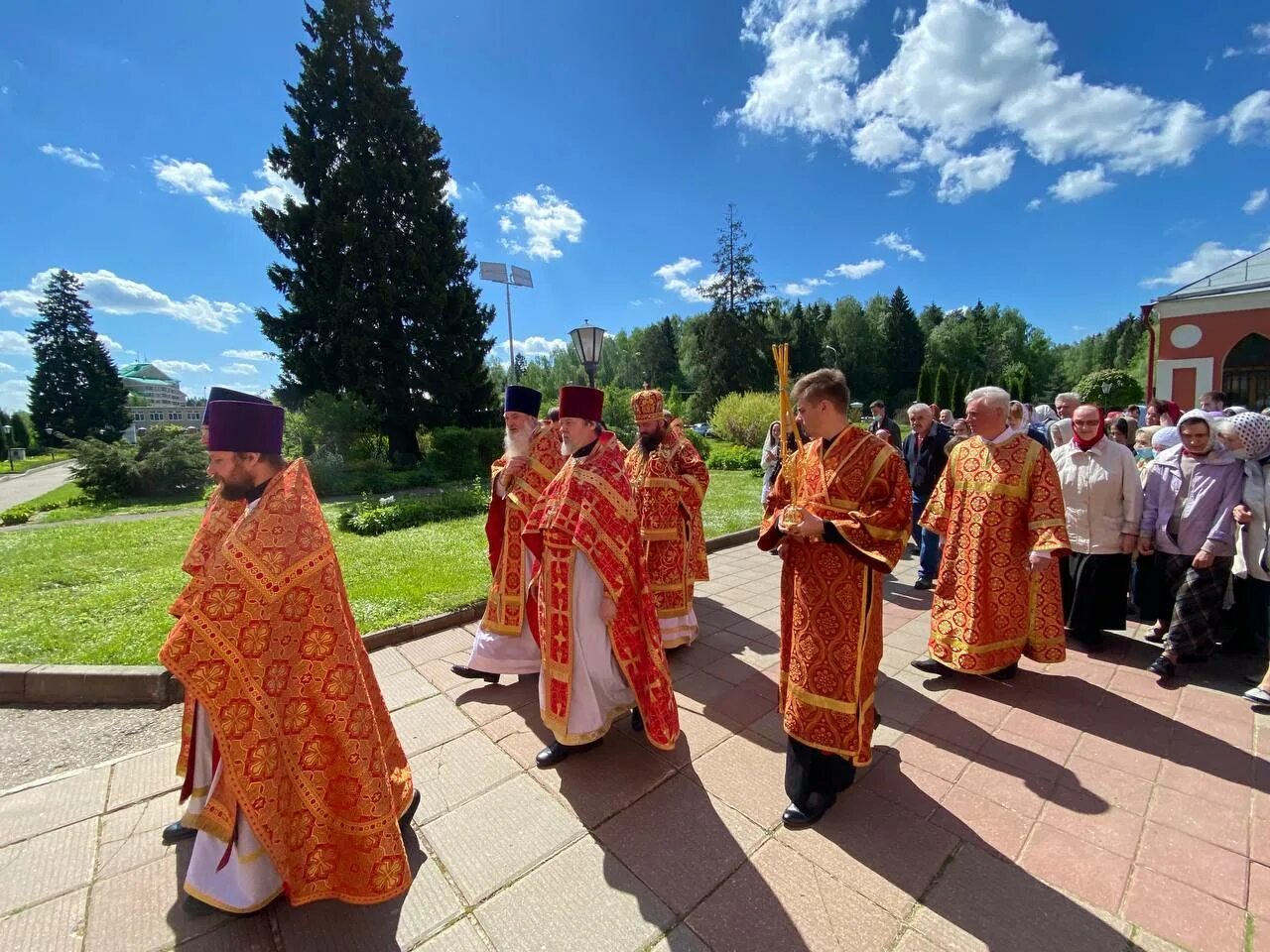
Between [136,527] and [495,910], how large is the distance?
42.1 feet

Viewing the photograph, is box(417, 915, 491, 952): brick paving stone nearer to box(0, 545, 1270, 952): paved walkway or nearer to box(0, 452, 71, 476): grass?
box(0, 545, 1270, 952): paved walkway

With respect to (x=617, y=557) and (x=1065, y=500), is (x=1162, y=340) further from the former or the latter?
(x=617, y=557)

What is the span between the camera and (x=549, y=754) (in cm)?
324

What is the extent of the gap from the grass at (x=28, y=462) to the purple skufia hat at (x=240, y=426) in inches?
1902

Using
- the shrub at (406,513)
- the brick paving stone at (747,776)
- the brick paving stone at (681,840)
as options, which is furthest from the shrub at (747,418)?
the brick paving stone at (681,840)

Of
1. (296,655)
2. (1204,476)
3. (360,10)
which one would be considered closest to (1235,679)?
(1204,476)

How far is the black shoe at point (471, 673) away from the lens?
419cm

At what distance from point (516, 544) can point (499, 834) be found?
1.91 meters

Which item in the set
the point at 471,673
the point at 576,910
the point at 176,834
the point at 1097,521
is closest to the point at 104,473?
the point at 471,673

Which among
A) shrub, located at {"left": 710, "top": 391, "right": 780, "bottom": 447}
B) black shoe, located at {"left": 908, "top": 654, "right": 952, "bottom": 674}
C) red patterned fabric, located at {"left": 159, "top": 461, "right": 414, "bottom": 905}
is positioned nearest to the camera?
red patterned fabric, located at {"left": 159, "top": 461, "right": 414, "bottom": 905}

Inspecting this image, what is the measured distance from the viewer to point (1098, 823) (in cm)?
271

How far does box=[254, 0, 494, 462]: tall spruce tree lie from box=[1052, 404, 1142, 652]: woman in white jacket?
20883 millimetres

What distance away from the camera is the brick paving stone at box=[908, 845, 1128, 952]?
2102 millimetres

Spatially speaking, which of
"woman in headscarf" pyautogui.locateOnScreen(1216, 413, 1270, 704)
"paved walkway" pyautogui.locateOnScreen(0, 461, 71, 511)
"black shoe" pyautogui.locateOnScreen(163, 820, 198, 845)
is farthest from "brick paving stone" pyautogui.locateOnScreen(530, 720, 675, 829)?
"paved walkway" pyautogui.locateOnScreen(0, 461, 71, 511)
